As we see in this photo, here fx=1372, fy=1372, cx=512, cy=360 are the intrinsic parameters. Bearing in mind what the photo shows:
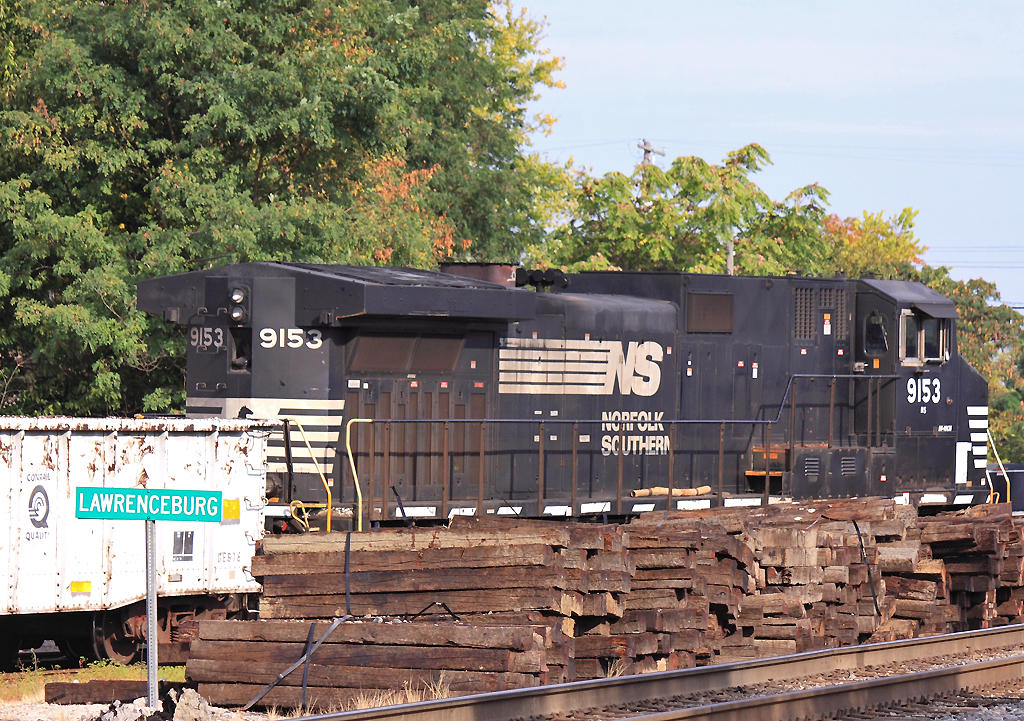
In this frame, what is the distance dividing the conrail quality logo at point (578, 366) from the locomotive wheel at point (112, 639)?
4.76 meters

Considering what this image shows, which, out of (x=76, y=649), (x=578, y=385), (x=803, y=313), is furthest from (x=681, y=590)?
(x=803, y=313)

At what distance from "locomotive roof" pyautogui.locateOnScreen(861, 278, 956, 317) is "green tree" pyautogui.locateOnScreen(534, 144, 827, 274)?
65.1 ft

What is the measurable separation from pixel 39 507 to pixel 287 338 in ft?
10.3

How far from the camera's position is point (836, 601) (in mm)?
12930

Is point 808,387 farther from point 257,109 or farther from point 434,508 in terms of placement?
point 257,109

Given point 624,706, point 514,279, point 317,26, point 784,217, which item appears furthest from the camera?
point 784,217

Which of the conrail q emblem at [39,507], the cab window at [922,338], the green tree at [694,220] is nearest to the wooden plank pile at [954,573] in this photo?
the cab window at [922,338]

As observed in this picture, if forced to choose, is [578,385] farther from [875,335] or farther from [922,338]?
[922,338]

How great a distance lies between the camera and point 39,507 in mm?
11148

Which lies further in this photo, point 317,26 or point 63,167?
point 317,26

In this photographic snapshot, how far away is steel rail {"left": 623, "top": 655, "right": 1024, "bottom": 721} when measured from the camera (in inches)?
340

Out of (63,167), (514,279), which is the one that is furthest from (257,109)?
(514,279)

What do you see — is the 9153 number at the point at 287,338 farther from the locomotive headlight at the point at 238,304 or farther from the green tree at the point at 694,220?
the green tree at the point at 694,220

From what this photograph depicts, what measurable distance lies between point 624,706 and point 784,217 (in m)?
30.7
